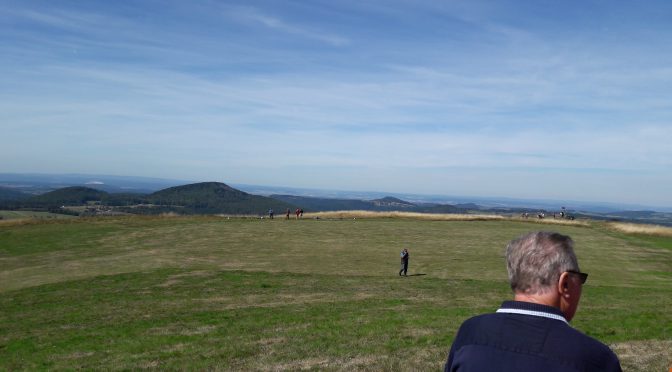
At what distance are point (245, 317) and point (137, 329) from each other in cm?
411

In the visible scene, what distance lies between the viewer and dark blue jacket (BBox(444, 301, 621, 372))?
11.5 ft

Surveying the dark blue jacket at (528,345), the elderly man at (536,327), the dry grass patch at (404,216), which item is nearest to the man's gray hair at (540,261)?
the elderly man at (536,327)

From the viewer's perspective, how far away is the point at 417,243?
51.7 meters

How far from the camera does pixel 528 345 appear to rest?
3578 millimetres

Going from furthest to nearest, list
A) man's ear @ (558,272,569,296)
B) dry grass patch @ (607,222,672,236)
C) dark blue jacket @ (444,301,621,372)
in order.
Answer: dry grass patch @ (607,222,672,236) < man's ear @ (558,272,569,296) < dark blue jacket @ (444,301,621,372)

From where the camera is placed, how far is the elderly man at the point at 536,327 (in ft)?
11.6

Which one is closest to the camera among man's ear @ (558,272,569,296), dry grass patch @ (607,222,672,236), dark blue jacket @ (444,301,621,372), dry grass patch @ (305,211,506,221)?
dark blue jacket @ (444,301,621,372)

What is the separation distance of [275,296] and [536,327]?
23.6 m

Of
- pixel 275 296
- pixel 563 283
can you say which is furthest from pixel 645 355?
pixel 275 296

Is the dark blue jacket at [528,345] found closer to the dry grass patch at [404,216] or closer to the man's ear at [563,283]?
the man's ear at [563,283]

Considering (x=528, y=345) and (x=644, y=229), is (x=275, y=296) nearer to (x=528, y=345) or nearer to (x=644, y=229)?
(x=528, y=345)

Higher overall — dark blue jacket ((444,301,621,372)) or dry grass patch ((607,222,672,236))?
dark blue jacket ((444,301,621,372))

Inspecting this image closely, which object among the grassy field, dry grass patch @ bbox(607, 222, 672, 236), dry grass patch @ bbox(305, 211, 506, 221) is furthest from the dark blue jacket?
dry grass patch @ bbox(607, 222, 672, 236)

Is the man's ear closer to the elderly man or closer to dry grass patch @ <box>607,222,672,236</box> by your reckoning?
the elderly man
